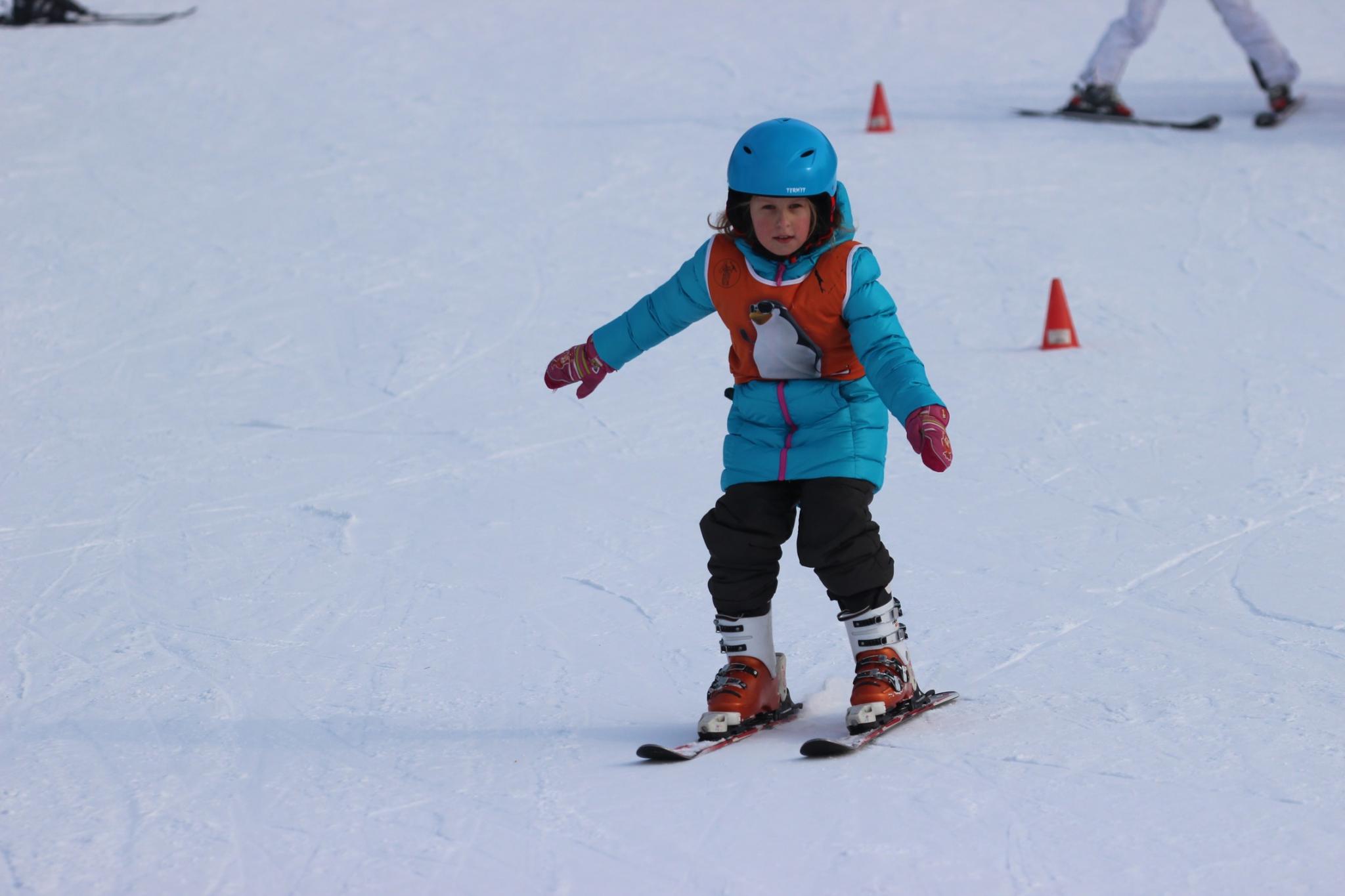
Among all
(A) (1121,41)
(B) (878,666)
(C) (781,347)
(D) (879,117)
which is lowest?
(B) (878,666)

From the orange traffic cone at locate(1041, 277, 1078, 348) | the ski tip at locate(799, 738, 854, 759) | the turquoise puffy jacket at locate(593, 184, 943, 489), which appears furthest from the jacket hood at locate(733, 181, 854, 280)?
the orange traffic cone at locate(1041, 277, 1078, 348)

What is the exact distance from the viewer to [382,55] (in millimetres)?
13820

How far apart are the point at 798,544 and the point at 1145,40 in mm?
8745

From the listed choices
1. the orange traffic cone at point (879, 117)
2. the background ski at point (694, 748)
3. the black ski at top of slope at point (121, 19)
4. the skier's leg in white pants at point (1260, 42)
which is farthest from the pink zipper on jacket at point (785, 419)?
the black ski at top of slope at point (121, 19)

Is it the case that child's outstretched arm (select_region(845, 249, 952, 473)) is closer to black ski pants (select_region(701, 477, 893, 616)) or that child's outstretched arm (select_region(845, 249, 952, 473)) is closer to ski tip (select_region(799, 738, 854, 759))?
black ski pants (select_region(701, 477, 893, 616))

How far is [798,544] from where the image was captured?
3375 millimetres

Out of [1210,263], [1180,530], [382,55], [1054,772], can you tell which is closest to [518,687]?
[1054,772]

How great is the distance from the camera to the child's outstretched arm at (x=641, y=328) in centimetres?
346

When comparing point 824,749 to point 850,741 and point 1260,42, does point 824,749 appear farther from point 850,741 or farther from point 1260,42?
point 1260,42

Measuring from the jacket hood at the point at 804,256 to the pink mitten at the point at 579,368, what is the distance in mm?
448

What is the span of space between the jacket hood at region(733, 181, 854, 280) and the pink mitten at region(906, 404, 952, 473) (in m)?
0.43

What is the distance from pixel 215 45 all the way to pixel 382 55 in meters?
1.58

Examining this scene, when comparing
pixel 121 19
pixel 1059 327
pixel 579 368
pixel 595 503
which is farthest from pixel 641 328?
pixel 121 19

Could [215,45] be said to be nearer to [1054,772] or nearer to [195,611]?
[195,611]
